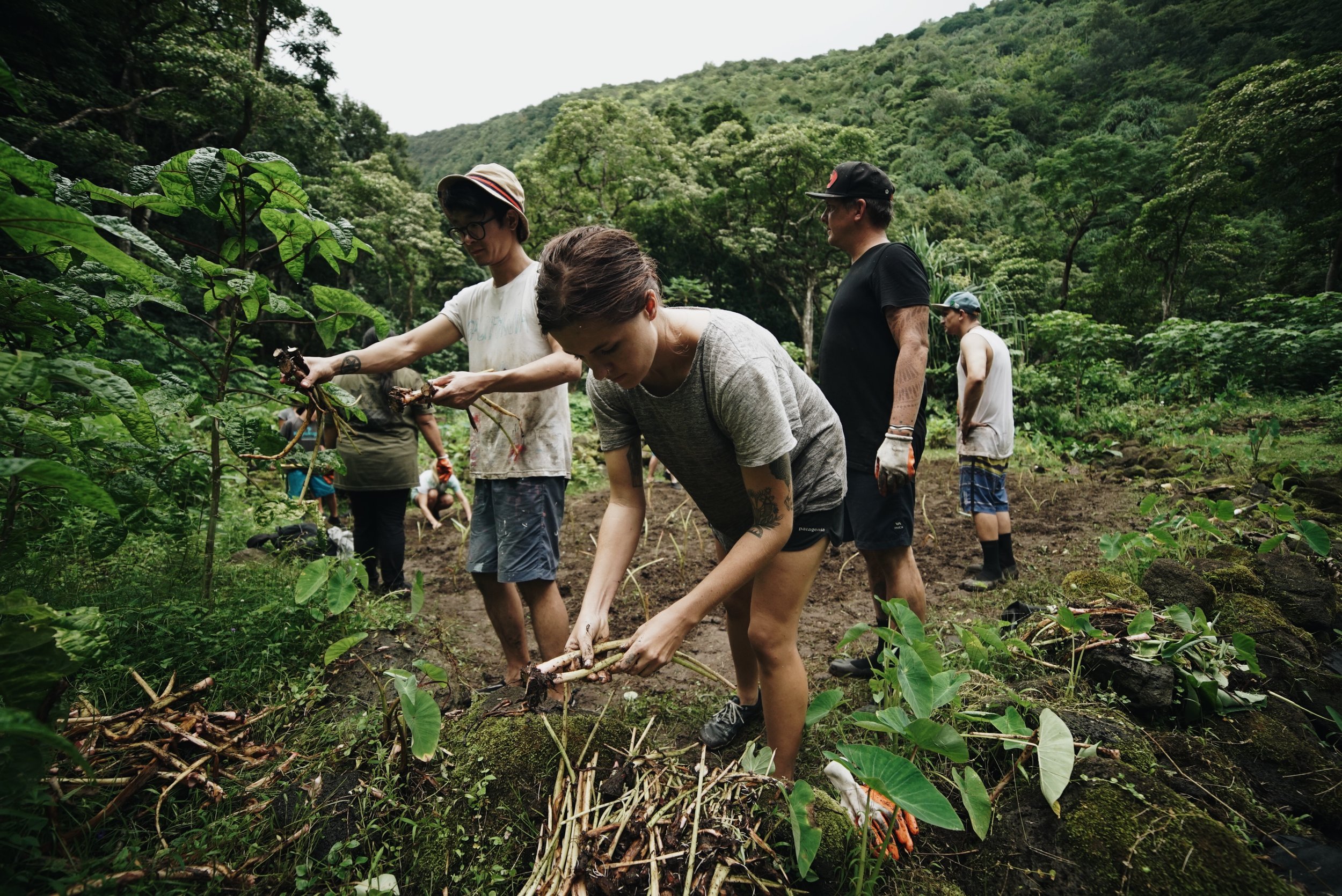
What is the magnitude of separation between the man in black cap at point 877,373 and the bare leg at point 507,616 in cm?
124

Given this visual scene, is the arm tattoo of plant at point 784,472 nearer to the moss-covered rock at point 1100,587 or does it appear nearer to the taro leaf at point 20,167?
the taro leaf at point 20,167

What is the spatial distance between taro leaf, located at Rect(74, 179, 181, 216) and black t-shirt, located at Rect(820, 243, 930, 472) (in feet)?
6.56

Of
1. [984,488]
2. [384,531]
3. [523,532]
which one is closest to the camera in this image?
[523,532]

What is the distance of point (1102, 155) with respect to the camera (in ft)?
52.5

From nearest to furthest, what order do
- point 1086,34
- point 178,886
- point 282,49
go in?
point 178,886 < point 282,49 < point 1086,34

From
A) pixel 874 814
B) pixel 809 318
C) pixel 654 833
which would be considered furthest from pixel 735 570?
pixel 809 318

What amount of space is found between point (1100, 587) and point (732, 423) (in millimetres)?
1916

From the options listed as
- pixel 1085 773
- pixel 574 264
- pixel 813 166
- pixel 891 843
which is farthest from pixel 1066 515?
pixel 813 166

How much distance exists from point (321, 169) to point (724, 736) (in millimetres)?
21846

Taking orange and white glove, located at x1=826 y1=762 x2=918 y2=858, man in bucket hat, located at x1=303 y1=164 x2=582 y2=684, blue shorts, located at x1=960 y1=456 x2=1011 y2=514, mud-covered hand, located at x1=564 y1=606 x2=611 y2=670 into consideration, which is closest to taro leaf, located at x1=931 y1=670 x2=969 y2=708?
orange and white glove, located at x1=826 y1=762 x2=918 y2=858

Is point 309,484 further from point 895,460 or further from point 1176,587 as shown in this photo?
point 1176,587

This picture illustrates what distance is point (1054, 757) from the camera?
1278 mm

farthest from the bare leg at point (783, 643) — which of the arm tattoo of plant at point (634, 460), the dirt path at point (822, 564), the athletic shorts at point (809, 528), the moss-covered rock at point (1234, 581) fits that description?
the moss-covered rock at point (1234, 581)

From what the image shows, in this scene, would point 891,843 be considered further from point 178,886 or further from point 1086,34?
point 1086,34
